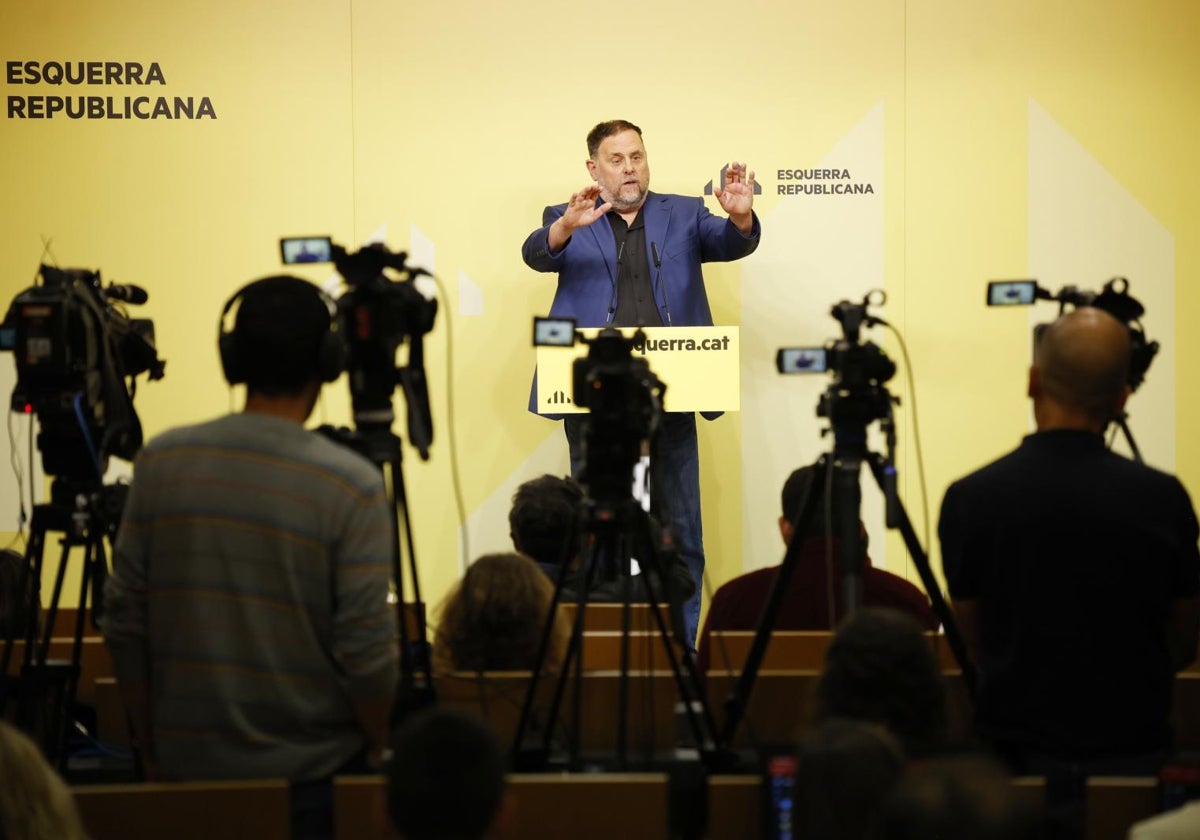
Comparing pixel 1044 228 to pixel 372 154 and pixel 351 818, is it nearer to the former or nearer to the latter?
pixel 372 154

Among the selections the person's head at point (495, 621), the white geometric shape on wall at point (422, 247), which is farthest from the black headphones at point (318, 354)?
the white geometric shape on wall at point (422, 247)

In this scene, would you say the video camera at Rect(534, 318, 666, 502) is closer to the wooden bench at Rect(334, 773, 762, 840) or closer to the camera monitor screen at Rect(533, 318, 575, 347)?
the camera monitor screen at Rect(533, 318, 575, 347)

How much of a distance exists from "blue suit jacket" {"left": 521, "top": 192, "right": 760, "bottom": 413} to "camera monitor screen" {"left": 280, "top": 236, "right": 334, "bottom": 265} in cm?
265

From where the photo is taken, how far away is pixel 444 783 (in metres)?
1.69

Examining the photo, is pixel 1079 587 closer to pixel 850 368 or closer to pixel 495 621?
pixel 850 368

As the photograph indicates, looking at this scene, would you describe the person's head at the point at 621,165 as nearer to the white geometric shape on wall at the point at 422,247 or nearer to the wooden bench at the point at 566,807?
the white geometric shape on wall at the point at 422,247

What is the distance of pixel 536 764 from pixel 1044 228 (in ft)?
14.8

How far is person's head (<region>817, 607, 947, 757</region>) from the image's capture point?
83.1 inches

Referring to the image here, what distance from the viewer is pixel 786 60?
6.24 meters

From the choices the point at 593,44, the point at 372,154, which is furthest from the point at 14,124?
the point at 593,44

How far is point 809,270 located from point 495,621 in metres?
3.74

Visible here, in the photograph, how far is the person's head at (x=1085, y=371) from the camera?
2457mm

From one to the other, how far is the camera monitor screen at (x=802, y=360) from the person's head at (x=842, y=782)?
1.22m

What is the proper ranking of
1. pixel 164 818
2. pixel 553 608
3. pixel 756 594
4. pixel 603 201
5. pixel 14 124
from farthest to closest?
1. pixel 14 124
2. pixel 603 201
3. pixel 756 594
4. pixel 553 608
5. pixel 164 818
